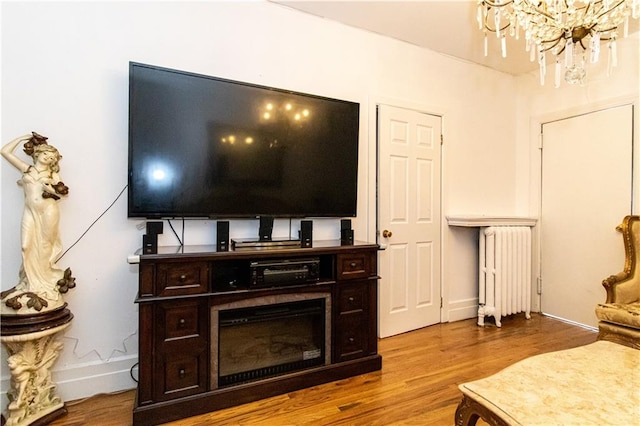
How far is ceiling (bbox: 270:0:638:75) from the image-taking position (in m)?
2.54

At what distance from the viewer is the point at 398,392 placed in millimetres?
2029

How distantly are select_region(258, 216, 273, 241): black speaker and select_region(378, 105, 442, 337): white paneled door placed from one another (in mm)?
1131

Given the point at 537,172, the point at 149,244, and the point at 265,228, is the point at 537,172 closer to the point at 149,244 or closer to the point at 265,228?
the point at 265,228

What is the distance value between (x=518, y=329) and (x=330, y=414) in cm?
230

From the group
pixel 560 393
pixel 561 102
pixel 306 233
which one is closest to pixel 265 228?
pixel 306 233

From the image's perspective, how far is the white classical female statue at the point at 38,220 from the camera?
168cm

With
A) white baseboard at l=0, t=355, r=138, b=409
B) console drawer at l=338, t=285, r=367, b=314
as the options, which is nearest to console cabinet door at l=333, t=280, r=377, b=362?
console drawer at l=338, t=285, r=367, b=314

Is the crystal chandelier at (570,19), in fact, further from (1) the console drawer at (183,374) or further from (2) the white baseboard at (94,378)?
(2) the white baseboard at (94,378)

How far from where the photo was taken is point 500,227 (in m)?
3.26

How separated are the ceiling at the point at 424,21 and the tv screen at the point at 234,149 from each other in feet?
2.70

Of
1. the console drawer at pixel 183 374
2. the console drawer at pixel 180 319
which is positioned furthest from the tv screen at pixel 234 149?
the console drawer at pixel 183 374

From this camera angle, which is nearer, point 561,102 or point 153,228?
point 153,228

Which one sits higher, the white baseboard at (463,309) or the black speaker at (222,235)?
the black speaker at (222,235)

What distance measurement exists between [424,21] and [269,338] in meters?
2.83
